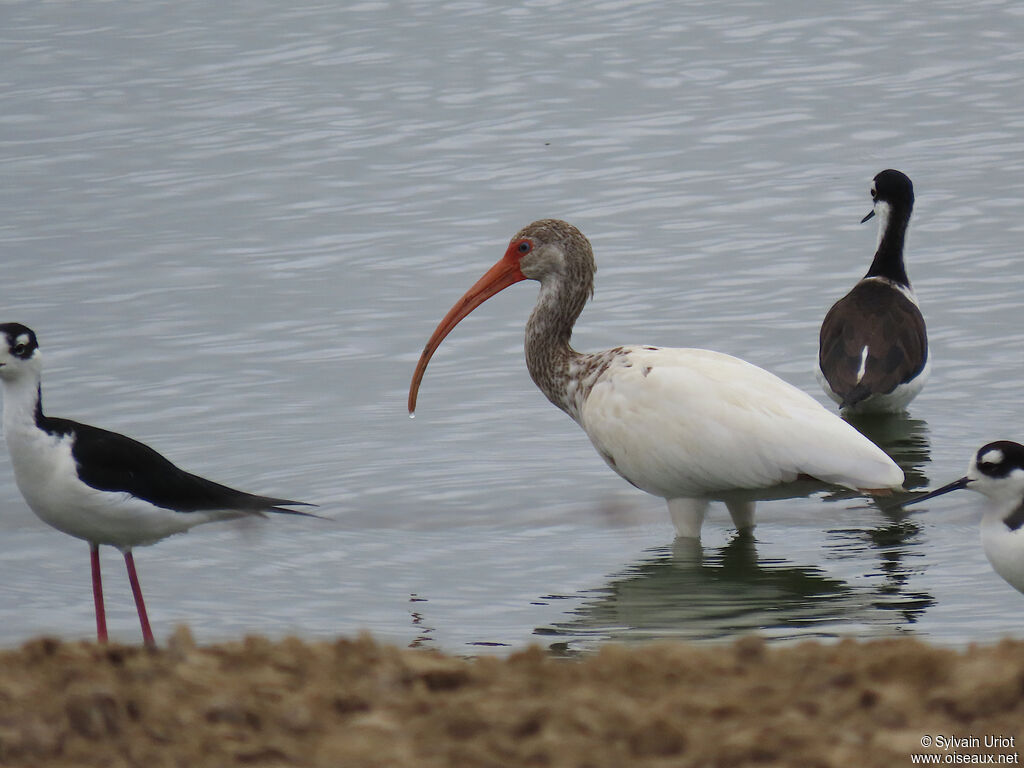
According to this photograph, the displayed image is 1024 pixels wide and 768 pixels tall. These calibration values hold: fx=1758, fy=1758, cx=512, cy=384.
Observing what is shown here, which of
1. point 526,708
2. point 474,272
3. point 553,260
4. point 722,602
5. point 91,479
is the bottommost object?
point 722,602

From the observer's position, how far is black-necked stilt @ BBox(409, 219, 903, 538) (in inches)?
318

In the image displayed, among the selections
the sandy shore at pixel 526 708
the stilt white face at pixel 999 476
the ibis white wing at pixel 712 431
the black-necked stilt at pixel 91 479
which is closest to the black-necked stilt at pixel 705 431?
the ibis white wing at pixel 712 431

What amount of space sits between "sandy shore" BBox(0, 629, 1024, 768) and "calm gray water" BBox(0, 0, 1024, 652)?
2.61 meters

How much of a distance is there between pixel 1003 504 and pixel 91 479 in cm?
363

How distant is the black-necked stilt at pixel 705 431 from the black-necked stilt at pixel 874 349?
77.7 inches

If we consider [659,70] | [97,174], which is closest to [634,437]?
[97,174]

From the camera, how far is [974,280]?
13.0 m

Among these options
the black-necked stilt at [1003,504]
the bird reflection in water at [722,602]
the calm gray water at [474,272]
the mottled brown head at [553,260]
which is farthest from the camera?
the mottled brown head at [553,260]

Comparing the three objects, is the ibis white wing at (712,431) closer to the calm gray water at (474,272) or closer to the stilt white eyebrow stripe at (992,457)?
→ the calm gray water at (474,272)

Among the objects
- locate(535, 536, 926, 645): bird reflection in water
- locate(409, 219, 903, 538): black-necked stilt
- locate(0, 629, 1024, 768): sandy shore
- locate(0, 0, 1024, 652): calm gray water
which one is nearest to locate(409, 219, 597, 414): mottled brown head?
locate(409, 219, 903, 538): black-necked stilt

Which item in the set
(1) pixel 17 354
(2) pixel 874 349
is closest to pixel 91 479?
(1) pixel 17 354

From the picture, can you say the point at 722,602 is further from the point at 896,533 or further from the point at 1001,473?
the point at 1001,473

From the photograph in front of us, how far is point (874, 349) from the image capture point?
1069cm

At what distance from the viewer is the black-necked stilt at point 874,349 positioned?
1050 centimetres
